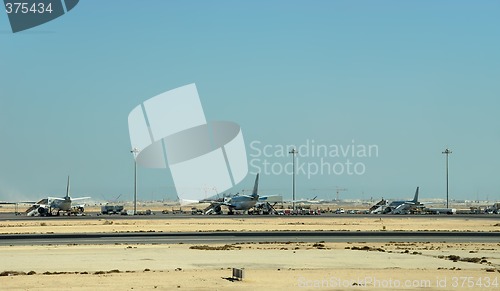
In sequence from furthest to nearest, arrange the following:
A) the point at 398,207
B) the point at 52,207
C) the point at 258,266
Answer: the point at 398,207
the point at 52,207
the point at 258,266

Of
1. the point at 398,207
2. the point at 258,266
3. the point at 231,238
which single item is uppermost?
the point at 398,207

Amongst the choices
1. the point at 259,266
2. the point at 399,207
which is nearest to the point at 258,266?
the point at 259,266

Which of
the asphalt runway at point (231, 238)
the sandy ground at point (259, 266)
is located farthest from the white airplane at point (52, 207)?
the sandy ground at point (259, 266)

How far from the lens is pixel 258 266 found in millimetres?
48031

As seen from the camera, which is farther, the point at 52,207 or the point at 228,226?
the point at 52,207

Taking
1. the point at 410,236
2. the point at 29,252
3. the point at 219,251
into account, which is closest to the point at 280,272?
the point at 219,251

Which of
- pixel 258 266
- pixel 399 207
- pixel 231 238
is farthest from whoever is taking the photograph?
pixel 399 207

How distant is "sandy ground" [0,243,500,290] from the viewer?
38.5 metres

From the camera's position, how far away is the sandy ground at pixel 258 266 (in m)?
38.5

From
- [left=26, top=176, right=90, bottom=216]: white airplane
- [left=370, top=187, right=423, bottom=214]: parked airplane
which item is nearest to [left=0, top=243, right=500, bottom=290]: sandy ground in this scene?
[left=26, top=176, right=90, bottom=216]: white airplane

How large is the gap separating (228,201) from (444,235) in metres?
102

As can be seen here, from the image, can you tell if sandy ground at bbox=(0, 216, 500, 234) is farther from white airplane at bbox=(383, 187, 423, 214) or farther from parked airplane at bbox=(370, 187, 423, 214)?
parked airplane at bbox=(370, 187, 423, 214)

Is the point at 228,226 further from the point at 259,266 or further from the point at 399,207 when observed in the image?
the point at 399,207

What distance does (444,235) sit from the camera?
8281 cm
